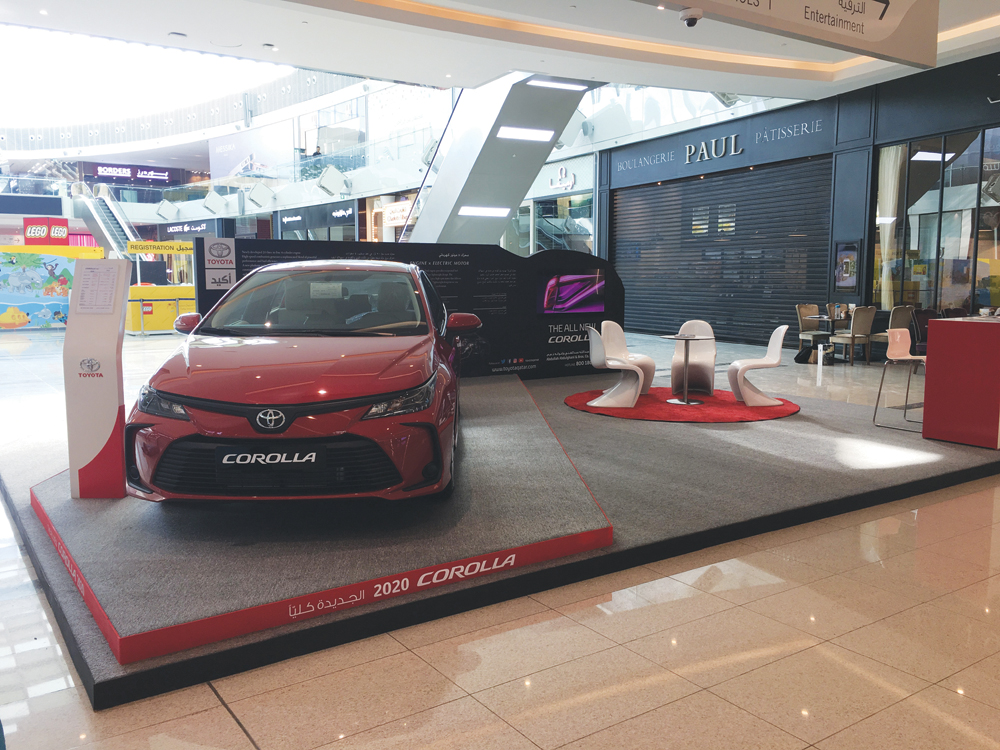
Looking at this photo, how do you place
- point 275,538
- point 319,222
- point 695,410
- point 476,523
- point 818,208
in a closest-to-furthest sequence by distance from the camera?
point 275,538 < point 476,523 < point 695,410 < point 818,208 < point 319,222

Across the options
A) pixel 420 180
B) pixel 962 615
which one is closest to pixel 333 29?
pixel 420 180

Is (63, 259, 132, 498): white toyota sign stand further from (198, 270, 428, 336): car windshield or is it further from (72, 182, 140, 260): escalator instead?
(72, 182, 140, 260): escalator

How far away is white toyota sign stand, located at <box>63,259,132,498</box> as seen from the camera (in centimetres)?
354

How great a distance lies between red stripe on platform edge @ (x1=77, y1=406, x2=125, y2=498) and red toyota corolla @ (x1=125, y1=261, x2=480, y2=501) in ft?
2.16

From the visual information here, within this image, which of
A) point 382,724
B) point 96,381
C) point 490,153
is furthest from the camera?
point 490,153

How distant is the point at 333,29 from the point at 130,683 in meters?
8.03

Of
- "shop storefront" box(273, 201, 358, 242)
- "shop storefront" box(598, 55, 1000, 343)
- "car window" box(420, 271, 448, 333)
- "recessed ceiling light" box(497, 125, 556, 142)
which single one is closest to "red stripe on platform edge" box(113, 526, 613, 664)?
"car window" box(420, 271, 448, 333)

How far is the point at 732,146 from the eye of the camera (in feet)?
44.0

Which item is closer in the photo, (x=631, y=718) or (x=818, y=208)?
(x=631, y=718)

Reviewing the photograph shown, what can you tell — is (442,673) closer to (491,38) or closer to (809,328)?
(491,38)

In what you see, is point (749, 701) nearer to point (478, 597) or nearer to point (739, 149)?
point (478, 597)

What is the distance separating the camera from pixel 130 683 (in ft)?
6.95

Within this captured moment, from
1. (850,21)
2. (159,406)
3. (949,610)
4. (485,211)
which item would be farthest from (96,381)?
(485,211)

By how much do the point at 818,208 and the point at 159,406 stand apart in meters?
11.8
